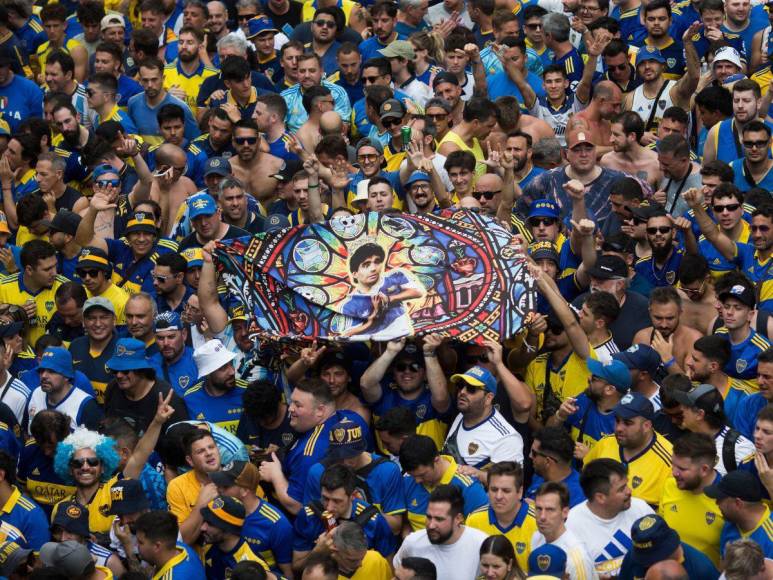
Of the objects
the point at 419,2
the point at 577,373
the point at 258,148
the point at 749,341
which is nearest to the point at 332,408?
the point at 577,373

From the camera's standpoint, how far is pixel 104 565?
465 inches

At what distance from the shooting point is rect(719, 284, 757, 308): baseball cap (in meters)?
12.8

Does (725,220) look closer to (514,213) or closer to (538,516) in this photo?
(514,213)

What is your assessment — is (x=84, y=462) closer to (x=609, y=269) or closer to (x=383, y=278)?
(x=383, y=278)

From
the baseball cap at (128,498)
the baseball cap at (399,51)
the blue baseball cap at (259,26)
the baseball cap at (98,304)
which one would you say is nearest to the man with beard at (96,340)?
the baseball cap at (98,304)

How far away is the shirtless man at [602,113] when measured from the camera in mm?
16625

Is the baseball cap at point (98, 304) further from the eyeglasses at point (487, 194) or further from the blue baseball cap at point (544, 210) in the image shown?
the blue baseball cap at point (544, 210)

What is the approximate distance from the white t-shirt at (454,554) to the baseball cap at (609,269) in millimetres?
2942

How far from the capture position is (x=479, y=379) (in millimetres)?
12508

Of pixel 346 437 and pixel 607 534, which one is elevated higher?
pixel 607 534

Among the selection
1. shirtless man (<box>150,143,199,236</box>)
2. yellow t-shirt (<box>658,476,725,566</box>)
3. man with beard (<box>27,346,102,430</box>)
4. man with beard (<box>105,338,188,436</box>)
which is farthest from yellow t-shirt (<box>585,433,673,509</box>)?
shirtless man (<box>150,143,199,236</box>)

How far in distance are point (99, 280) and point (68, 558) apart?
3961 millimetres

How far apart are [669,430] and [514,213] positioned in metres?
3.18

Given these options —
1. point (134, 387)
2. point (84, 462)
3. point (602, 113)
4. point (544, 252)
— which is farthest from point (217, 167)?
point (84, 462)
